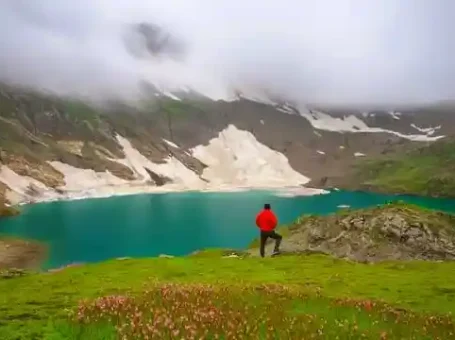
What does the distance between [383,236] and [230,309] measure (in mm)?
33397

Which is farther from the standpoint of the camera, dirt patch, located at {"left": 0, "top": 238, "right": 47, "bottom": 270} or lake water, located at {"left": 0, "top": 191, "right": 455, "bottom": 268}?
lake water, located at {"left": 0, "top": 191, "right": 455, "bottom": 268}

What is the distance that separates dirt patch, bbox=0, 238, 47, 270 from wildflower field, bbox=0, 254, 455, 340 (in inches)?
2461

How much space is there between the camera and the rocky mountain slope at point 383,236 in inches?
1754

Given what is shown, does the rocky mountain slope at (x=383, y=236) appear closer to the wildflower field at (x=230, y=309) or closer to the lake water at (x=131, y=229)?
the wildflower field at (x=230, y=309)

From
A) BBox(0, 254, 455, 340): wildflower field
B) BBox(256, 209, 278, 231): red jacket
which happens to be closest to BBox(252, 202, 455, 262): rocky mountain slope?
BBox(256, 209, 278, 231): red jacket

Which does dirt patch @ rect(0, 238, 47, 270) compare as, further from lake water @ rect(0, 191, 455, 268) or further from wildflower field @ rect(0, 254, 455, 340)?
wildflower field @ rect(0, 254, 455, 340)

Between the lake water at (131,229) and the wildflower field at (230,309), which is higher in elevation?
the wildflower field at (230,309)

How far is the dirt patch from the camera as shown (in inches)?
3415

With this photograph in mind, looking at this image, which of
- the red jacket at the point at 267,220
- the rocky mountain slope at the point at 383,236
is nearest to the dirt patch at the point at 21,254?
the rocky mountain slope at the point at 383,236

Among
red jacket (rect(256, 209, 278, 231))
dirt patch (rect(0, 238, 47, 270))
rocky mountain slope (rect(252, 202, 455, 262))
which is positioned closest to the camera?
red jacket (rect(256, 209, 278, 231))

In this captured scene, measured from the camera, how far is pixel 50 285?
25.8m

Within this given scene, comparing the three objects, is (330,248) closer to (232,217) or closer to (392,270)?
(392,270)

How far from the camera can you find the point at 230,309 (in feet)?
50.2

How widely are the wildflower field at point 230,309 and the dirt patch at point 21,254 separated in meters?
62.5
